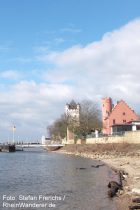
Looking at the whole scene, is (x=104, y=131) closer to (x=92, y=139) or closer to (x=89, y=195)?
(x=92, y=139)

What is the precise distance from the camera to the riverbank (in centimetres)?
2931

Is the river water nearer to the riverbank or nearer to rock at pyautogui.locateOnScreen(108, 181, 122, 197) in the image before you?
rock at pyautogui.locateOnScreen(108, 181, 122, 197)

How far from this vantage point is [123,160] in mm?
69625

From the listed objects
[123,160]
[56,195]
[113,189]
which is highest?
[123,160]

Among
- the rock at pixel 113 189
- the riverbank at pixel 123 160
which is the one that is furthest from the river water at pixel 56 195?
the riverbank at pixel 123 160

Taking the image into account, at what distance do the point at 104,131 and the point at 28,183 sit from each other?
3552 inches

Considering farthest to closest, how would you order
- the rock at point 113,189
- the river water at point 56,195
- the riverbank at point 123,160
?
the rock at point 113,189, the riverbank at point 123,160, the river water at point 56,195

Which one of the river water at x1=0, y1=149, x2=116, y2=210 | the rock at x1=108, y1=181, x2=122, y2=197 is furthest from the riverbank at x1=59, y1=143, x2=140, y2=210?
the river water at x1=0, y1=149, x2=116, y2=210

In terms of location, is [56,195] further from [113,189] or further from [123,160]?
[123,160]

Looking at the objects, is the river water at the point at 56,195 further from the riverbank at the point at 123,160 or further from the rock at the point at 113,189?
the riverbank at the point at 123,160

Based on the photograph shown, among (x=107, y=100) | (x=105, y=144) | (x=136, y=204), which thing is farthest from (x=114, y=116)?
(x=136, y=204)

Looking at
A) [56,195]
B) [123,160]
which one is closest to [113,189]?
[56,195]

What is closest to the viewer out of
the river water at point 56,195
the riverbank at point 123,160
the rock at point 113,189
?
the river water at point 56,195

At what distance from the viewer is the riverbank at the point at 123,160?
29.3 metres
